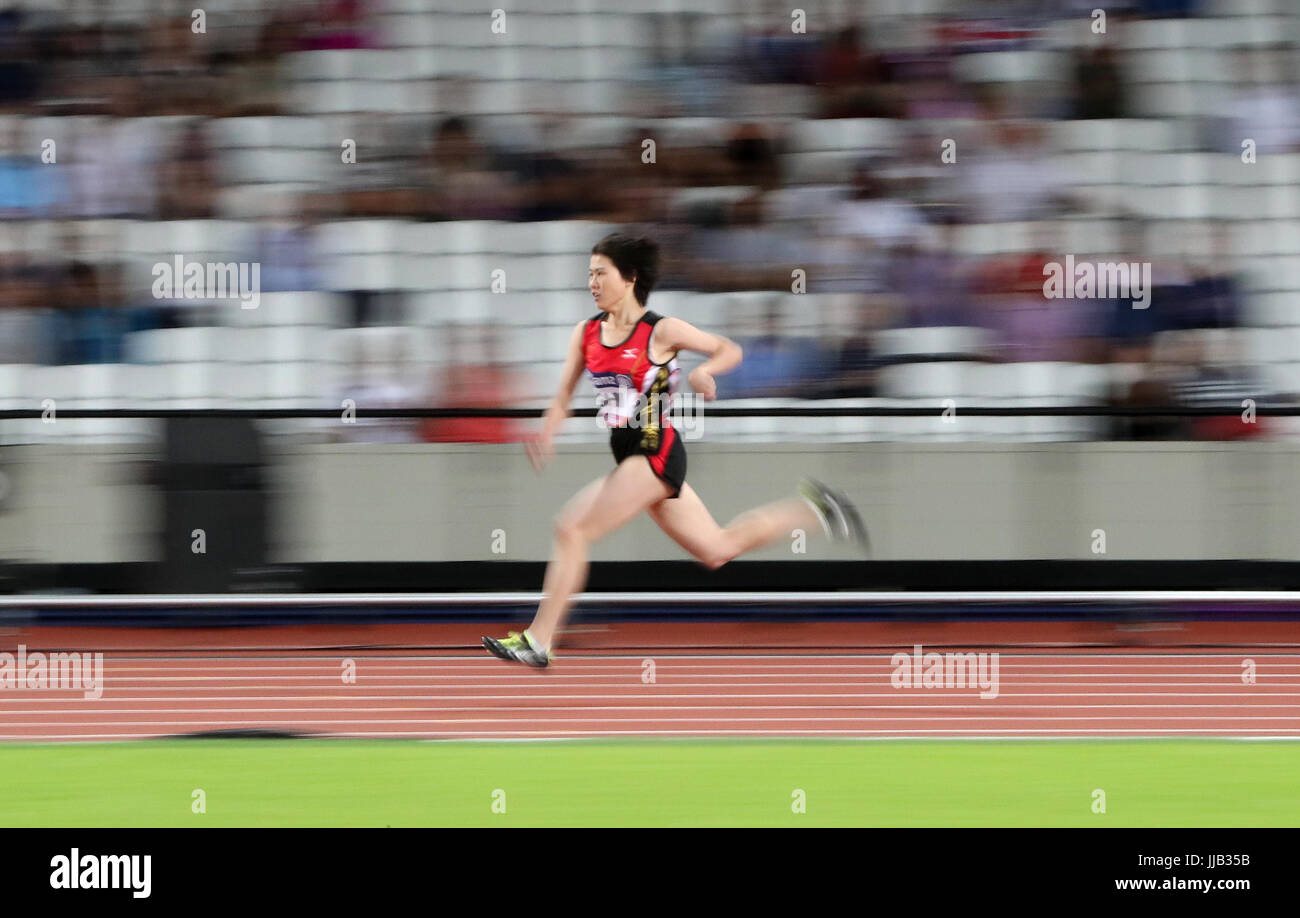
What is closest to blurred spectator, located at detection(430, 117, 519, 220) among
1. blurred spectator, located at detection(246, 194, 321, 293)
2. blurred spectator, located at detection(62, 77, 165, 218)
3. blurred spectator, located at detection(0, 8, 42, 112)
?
blurred spectator, located at detection(246, 194, 321, 293)

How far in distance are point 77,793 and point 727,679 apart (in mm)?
3547

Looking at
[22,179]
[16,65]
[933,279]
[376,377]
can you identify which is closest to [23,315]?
[22,179]

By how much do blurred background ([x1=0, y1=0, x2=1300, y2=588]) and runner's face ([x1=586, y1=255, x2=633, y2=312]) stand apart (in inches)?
114

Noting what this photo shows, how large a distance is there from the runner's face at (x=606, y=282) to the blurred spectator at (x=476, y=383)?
3103 mm

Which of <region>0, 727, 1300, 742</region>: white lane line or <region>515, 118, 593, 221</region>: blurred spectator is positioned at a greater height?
<region>515, 118, 593, 221</region>: blurred spectator

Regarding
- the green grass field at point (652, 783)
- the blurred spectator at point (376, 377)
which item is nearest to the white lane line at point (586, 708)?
the green grass field at point (652, 783)

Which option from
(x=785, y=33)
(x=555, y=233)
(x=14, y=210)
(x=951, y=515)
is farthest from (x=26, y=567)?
(x=785, y=33)

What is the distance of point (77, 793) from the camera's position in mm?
5578

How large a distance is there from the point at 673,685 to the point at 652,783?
99.3 inches

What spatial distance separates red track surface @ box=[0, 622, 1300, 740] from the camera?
23.9 feet

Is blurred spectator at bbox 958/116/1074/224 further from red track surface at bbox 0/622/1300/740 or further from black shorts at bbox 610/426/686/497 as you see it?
black shorts at bbox 610/426/686/497

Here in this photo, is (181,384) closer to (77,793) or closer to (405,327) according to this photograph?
(405,327)

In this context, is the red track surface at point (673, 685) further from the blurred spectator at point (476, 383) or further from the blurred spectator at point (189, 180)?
the blurred spectator at point (189, 180)

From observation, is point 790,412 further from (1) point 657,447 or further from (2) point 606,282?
(2) point 606,282
